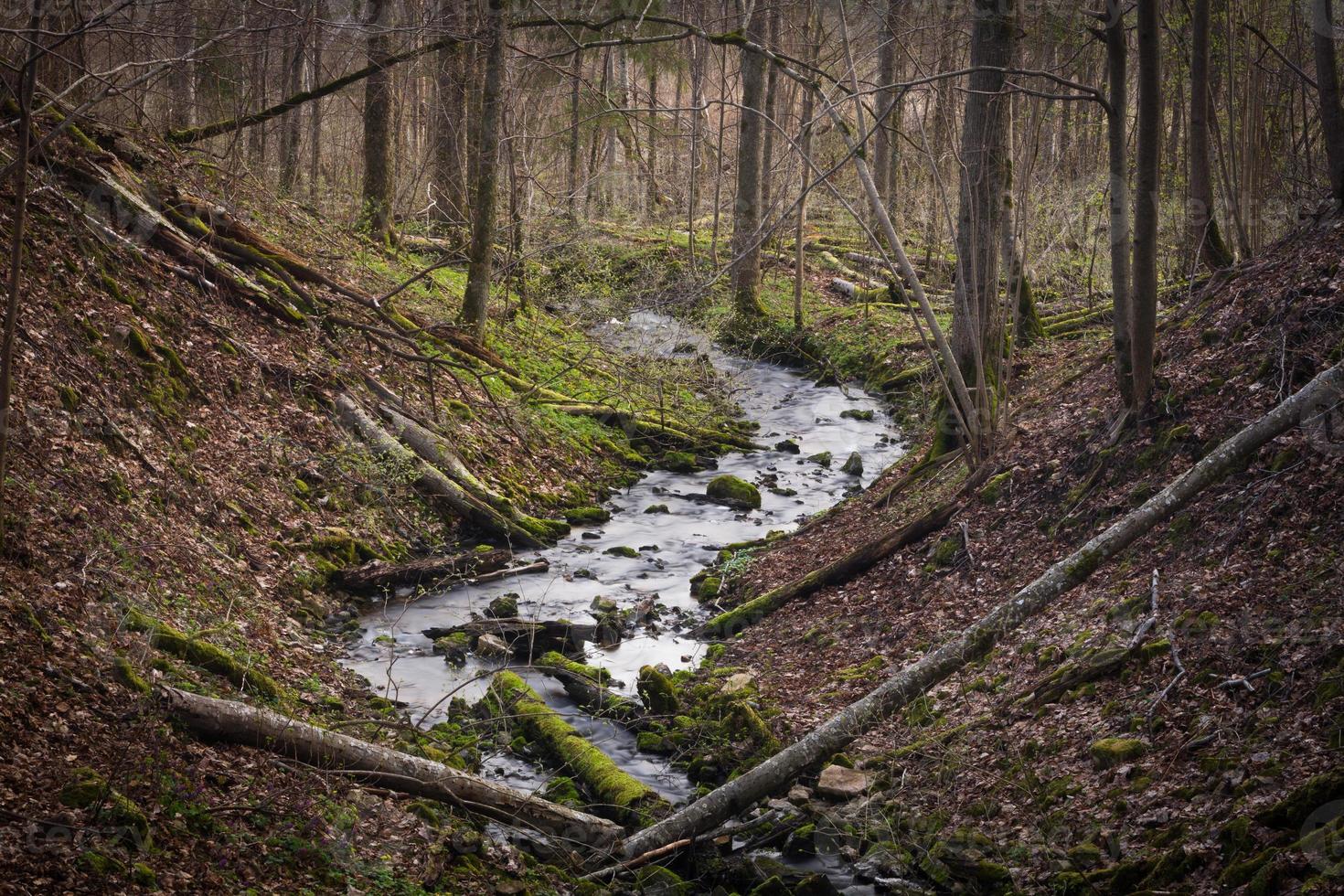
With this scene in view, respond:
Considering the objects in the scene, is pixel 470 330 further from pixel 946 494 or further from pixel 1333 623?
pixel 1333 623

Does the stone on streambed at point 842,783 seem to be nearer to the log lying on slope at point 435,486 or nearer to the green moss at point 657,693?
the green moss at point 657,693

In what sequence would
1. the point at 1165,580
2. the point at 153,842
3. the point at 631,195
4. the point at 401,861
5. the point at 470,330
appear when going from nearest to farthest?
the point at 153,842 < the point at 401,861 < the point at 1165,580 < the point at 470,330 < the point at 631,195

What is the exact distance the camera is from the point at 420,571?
990cm

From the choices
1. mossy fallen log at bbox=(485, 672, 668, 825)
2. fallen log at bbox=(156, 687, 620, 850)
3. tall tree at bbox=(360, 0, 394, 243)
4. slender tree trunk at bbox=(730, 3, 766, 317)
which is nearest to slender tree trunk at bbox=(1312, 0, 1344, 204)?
mossy fallen log at bbox=(485, 672, 668, 825)

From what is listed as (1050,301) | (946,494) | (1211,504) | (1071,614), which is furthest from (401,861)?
(1050,301)

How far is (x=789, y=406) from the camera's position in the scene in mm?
18047

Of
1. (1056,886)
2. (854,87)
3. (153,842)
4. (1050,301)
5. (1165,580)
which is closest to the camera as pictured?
(153,842)

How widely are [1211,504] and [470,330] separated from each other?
10.1m

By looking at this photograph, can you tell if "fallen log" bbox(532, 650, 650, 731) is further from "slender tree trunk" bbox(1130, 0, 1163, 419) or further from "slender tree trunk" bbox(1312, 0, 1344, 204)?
"slender tree trunk" bbox(1312, 0, 1344, 204)

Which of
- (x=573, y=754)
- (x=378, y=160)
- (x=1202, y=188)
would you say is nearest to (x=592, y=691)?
(x=573, y=754)

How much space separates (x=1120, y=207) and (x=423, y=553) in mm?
7317

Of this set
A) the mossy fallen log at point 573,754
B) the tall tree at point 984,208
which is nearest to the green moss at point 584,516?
the mossy fallen log at point 573,754

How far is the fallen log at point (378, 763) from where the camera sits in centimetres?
548

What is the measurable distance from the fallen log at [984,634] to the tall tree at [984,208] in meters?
2.64
